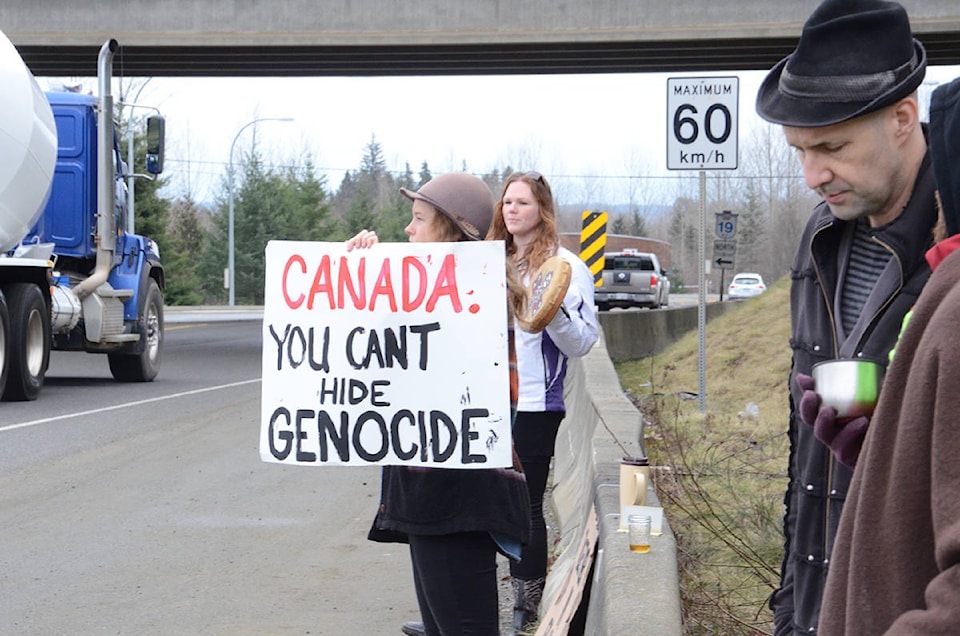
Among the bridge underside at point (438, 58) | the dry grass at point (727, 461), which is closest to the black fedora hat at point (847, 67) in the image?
the dry grass at point (727, 461)

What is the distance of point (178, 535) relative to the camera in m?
8.06

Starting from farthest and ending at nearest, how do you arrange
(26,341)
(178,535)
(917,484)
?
(26,341)
(178,535)
(917,484)

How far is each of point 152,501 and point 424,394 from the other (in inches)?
215

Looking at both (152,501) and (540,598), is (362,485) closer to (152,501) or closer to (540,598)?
(152,501)

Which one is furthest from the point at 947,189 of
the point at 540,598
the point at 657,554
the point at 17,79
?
the point at 17,79

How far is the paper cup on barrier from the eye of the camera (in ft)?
6.54

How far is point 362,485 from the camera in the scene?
1027cm

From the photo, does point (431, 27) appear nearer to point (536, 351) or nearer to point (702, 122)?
point (702, 122)

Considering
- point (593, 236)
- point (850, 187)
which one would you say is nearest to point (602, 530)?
point (850, 187)

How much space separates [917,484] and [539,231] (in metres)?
4.08

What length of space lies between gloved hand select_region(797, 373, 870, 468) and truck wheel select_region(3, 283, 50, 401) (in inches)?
555

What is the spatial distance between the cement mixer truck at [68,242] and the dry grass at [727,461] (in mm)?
6796

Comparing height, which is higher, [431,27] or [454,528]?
[431,27]

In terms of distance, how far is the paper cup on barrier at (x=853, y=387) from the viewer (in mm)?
1994
